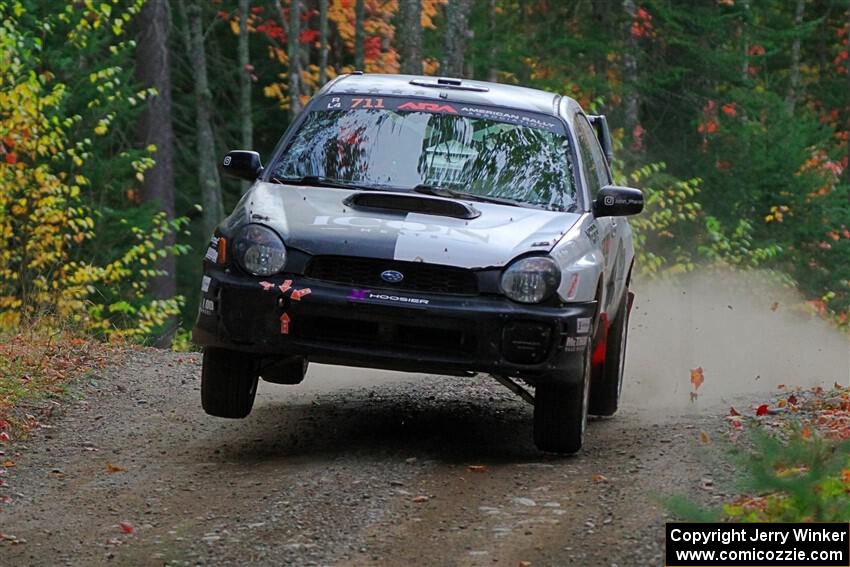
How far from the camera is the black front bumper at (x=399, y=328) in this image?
766cm

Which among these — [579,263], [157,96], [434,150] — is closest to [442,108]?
Result: [434,150]

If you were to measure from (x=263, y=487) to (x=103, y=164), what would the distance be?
15710 millimetres

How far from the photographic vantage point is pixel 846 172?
3912 cm

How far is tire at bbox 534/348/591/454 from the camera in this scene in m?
8.07

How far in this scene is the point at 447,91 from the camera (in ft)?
30.9

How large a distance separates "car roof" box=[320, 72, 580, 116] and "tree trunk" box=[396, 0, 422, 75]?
12.2 m

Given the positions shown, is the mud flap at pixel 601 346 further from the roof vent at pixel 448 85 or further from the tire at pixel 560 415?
the roof vent at pixel 448 85

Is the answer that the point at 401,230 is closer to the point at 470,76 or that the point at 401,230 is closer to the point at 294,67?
the point at 294,67

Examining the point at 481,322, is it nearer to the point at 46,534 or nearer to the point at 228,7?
the point at 46,534

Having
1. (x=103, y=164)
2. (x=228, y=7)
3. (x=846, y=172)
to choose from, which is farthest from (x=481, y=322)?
(x=846, y=172)

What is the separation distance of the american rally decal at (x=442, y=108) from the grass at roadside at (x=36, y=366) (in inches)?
102

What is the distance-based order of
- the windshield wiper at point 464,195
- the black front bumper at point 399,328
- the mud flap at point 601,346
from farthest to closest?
the mud flap at point 601,346, the windshield wiper at point 464,195, the black front bumper at point 399,328

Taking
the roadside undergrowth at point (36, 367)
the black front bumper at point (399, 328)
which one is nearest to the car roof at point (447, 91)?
the black front bumper at point (399, 328)

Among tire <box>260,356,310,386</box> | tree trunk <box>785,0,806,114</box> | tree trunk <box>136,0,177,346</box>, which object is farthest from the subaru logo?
tree trunk <box>785,0,806,114</box>
